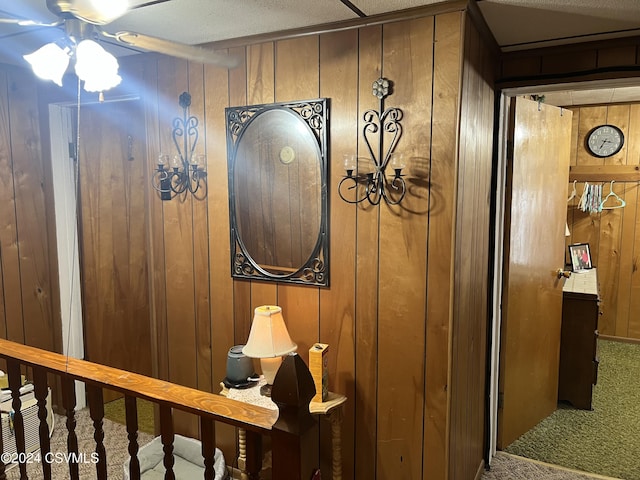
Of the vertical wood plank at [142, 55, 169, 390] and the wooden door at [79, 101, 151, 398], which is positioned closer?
the vertical wood plank at [142, 55, 169, 390]

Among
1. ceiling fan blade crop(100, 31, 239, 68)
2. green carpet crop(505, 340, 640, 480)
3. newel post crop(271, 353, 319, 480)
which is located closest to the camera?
newel post crop(271, 353, 319, 480)

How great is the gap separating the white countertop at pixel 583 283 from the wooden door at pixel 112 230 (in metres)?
3.12

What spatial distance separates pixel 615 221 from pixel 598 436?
8.67 ft

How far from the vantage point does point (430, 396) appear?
2.06m

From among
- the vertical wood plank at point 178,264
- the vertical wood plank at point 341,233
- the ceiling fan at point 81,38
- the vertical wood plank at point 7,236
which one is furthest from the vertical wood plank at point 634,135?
the vertical wood plank at point 7,236

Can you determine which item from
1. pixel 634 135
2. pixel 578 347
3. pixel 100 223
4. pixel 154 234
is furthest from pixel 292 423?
pixel 634 135

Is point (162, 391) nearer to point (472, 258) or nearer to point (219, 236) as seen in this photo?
point (219, 236)

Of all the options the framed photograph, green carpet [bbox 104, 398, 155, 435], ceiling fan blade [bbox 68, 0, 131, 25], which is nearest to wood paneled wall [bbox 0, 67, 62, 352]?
green carpet [bbox 104, 398, 155, 435]

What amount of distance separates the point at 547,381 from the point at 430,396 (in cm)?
162

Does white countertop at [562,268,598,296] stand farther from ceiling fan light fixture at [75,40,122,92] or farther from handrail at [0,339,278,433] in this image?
ceiling fan light fixture at [75,40,122,92]

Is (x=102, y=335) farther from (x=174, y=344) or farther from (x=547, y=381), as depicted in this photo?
(x=547, y=381)

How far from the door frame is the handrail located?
182 centimetres

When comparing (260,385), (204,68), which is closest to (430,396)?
(260,385)

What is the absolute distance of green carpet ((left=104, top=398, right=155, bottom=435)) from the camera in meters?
3.17
